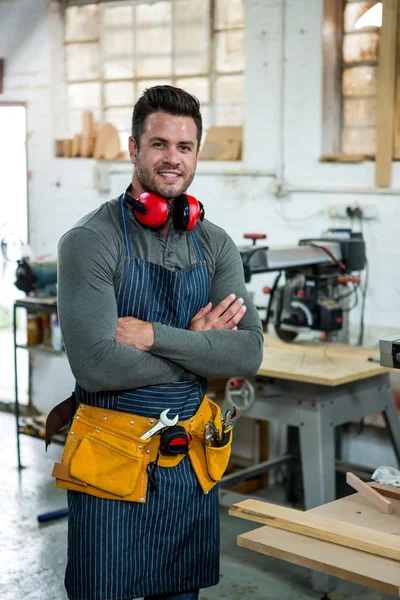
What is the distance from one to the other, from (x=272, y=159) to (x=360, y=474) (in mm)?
1576

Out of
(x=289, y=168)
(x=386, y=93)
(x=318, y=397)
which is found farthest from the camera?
(x=289, y=168)

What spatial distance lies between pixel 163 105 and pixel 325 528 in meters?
1.05

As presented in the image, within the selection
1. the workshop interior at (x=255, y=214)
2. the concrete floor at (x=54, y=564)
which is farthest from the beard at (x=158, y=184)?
the concrete floor at (x=54, y=564)

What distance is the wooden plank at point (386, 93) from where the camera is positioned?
12.2 feet

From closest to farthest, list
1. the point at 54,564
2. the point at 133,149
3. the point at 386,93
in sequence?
the point at 133,149 → the point at 54,564 → the point at 386,93

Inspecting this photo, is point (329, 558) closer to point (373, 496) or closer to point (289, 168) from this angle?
point (373, 496)

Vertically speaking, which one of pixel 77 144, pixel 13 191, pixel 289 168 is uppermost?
pixel 77 144

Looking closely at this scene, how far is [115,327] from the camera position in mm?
1949

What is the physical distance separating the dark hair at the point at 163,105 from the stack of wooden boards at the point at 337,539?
938 millimetres

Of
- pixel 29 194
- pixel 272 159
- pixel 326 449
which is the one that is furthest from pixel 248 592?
pixel 29 194

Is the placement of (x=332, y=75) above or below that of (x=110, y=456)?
above

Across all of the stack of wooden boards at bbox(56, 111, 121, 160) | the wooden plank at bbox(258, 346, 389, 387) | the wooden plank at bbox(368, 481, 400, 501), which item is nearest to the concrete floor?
→ the wooden plank at bbox(258, 346, 389, 387)

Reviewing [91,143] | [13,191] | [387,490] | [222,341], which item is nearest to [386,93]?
[91,143]

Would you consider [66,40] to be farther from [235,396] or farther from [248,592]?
[248,592]
